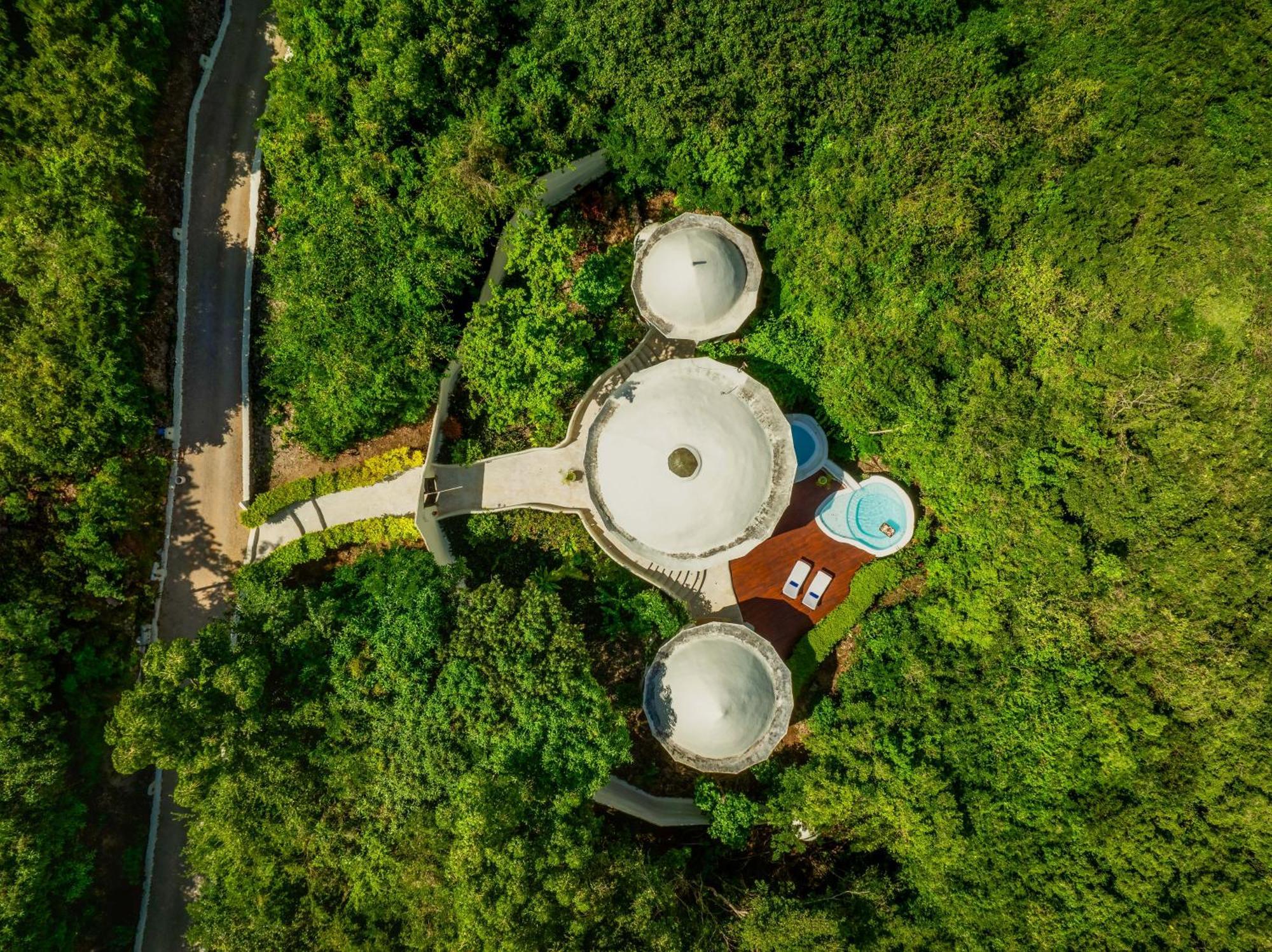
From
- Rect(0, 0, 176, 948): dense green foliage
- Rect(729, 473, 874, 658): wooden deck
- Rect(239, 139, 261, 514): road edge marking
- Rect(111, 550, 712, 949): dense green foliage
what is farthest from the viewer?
Rect(729, 473, 874, 658): wooden deck

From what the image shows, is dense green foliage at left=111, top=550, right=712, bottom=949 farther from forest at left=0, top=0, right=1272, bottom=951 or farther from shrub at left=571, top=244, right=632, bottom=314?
shrub at left=571, top=244, right=632, bottom=314

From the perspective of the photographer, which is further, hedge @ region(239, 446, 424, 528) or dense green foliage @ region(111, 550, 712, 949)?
hedge @ region(239, 446, 424, 528)

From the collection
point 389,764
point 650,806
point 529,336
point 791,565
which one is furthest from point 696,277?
point 650,806

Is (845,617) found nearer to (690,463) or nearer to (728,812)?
(728,812)

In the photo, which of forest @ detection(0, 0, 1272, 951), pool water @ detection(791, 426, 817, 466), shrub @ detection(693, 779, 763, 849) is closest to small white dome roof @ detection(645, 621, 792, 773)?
shrub @ detection(693, 779, 763, 849)

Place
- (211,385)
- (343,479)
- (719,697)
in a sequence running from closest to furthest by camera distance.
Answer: (719,697) < (343,479) < (211,385)

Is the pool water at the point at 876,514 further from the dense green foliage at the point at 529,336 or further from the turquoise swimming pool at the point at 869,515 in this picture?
the dense green foliage at the point at 529,336
